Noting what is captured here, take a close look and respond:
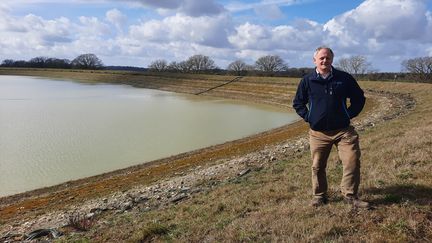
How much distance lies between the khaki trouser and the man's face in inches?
37.9

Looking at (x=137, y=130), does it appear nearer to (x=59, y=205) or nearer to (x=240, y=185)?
(x=59, y=205)

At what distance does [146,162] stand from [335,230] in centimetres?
1760

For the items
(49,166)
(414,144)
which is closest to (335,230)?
(414,144)

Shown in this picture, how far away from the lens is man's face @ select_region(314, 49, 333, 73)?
595cm

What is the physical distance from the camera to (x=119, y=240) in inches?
264

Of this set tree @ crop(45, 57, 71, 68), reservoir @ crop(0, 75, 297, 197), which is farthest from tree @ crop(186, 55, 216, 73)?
reservoir @ crop(0, 75, 297, 197)

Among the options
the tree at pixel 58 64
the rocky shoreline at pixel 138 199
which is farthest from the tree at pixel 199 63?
the rocky shoreline at pixel 138 199

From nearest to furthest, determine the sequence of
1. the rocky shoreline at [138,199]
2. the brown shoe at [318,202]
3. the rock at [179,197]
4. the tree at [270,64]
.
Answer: the brown shoe at [318,202]
the rock at [179,197]
the rocky shoreline at [138,199]
the tree at [270,64]

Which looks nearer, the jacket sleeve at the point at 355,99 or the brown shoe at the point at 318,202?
the jacket sleeve at the point at 355,99

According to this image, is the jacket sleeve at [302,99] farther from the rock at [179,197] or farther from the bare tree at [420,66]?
the bare tree at [420,66]

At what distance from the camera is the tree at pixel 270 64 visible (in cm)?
13688

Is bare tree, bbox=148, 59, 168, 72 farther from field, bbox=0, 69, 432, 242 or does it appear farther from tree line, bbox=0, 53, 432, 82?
field, bbox=0, 69, 432, 242

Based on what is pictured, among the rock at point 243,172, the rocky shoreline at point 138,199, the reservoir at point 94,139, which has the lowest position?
the reservoir at point 94,139

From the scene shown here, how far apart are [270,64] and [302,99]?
13419 centimetres
